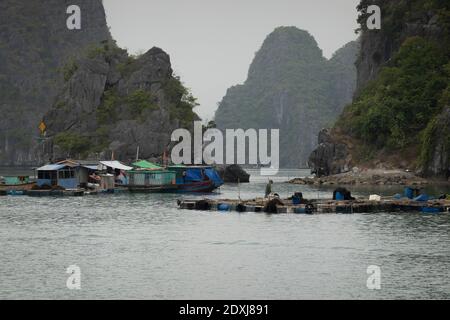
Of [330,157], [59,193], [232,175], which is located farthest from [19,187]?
[330,157]

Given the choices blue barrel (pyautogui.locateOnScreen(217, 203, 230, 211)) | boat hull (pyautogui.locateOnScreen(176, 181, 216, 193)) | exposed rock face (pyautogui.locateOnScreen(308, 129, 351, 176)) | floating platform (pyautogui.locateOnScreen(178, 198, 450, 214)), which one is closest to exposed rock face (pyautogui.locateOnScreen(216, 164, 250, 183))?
exposed rock face (pyautogui.locateOnScreen(308, 129, 351, 176))

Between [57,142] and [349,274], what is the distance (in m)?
110

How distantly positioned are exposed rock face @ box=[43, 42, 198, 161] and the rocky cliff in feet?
92.8

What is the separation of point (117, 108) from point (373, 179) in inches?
2167

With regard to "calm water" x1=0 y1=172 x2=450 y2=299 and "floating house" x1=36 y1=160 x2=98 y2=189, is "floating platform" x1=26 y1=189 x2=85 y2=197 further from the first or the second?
"calm water" x1=0 y1=172 x2=450 y2=299

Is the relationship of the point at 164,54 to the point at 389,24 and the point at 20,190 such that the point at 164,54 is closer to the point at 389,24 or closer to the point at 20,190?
the point at 389,24

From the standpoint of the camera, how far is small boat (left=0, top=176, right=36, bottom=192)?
8549 centimetres

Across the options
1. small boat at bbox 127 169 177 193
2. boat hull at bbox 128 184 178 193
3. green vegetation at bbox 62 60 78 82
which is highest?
green vegetation at bbox 62 60 78 82

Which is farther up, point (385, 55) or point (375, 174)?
point (385, 55)

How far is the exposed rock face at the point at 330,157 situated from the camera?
125838 millimetres
